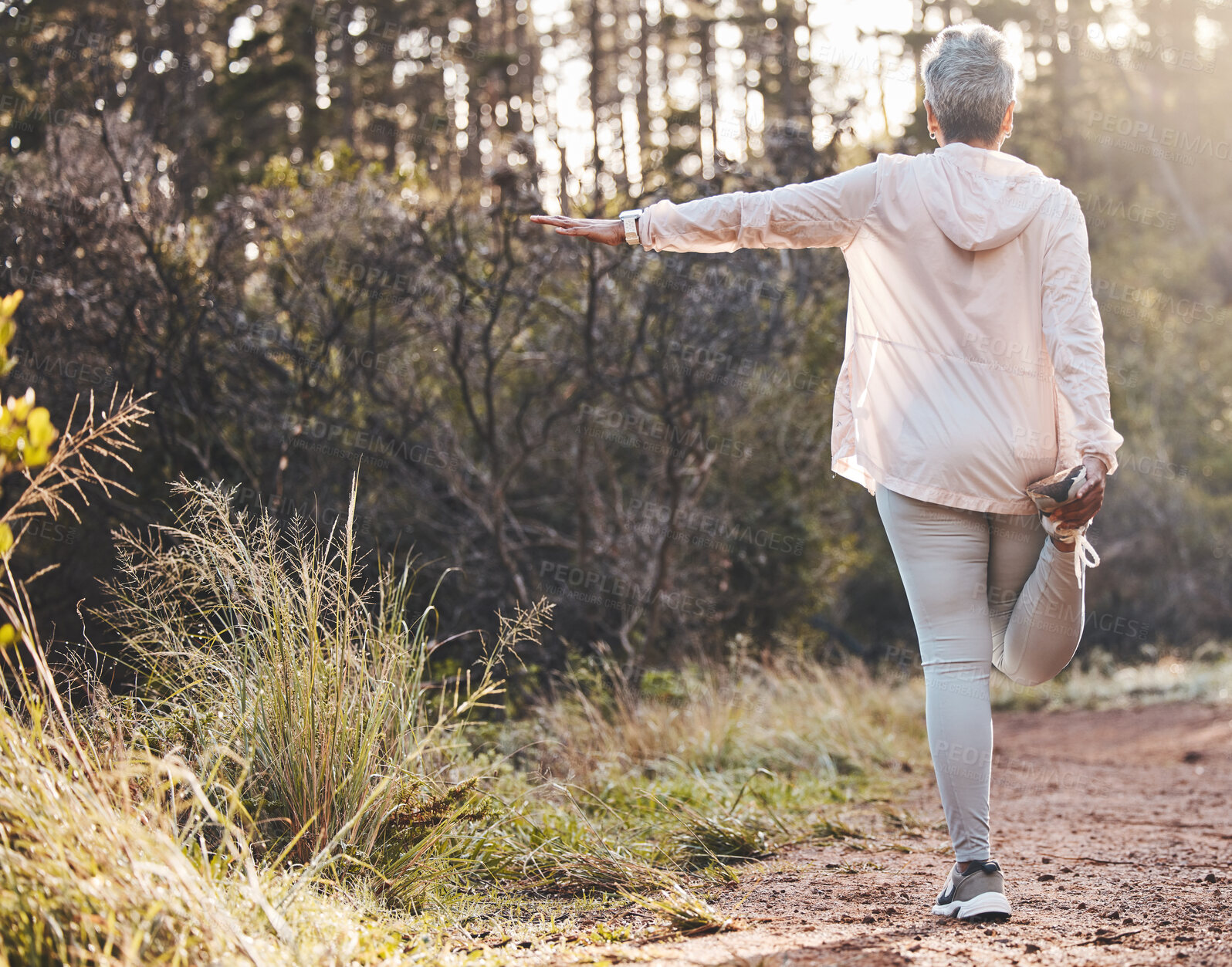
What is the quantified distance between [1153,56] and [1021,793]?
81.8 ft

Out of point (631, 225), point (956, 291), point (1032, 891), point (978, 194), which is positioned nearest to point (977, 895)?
point (1032, 891)

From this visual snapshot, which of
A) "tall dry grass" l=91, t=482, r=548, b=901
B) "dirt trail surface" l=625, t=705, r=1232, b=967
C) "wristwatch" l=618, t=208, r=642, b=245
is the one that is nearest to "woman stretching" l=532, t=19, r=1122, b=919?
"wristwatch" l=618, t=208, r=642, b=245

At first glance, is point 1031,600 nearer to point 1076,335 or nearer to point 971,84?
point 1076,335

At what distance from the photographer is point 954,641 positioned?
267cm

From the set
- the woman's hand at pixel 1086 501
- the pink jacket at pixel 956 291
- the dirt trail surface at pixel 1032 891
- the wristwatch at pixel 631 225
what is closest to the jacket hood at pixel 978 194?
the pink jacket at pixel 956 291

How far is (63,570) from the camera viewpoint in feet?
21.4

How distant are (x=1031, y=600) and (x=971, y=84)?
131 centimetres

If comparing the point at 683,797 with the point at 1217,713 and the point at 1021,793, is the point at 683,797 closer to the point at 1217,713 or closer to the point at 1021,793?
the point at 1021,793

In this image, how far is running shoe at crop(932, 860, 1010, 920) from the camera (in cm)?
256

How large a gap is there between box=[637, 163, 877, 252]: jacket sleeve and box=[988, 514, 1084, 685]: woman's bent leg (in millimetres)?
867

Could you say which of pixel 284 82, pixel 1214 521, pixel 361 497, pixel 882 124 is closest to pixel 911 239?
pixel 361 497

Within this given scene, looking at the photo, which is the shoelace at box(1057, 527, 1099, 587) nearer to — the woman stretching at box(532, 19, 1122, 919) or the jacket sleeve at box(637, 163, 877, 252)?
the woman stretching at box(532, 19, 1122, 919)

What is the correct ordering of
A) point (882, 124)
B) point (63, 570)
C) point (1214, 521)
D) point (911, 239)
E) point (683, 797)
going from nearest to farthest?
point (911, 239) → point (683, 797) → point (63, 570) → point (1214, 521) → point (882, 124)

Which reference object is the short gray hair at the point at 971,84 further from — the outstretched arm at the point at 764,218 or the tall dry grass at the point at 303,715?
the tall dry grass at the point at 303,715
